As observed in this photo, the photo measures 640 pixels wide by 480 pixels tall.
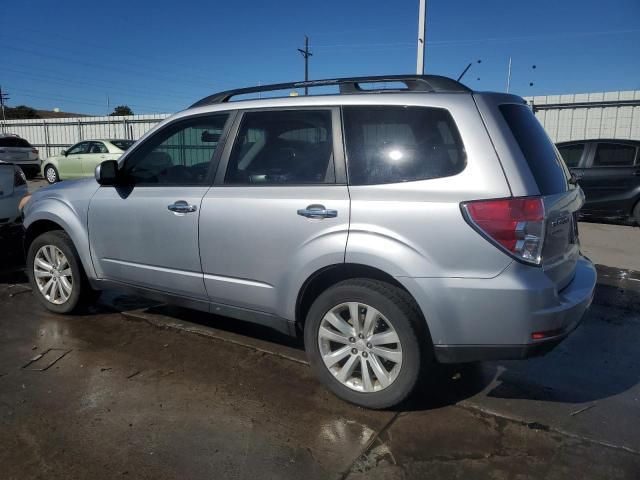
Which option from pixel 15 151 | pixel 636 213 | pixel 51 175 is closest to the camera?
pixel 636 213

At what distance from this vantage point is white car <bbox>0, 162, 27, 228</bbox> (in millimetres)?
6352

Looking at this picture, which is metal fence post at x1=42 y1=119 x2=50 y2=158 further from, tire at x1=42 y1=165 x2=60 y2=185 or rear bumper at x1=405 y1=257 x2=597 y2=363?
rear bumper at x1=405 y1=257 x2=597 y2=363

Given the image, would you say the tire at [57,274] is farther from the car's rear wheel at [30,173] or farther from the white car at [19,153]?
the car's rear wheel at [30,173]

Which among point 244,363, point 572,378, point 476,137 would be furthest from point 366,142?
point 572,378

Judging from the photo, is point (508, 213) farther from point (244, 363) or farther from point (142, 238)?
point (142, 238)

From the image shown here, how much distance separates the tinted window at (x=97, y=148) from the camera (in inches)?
655

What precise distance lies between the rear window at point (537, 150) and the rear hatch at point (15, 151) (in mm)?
18806

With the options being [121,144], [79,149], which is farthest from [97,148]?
[79,149]

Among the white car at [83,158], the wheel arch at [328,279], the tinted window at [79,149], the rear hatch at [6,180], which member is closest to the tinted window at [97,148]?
the white car at [83,158]

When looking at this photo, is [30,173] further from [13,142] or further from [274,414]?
[274,414]

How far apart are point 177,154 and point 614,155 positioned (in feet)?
27.4

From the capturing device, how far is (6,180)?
21.2ft

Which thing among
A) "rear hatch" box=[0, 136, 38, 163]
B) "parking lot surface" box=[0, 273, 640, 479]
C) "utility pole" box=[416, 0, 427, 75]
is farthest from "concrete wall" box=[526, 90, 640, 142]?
"rear hatch" box=[0, 136, 38, 163]

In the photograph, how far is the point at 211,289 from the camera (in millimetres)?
3572
